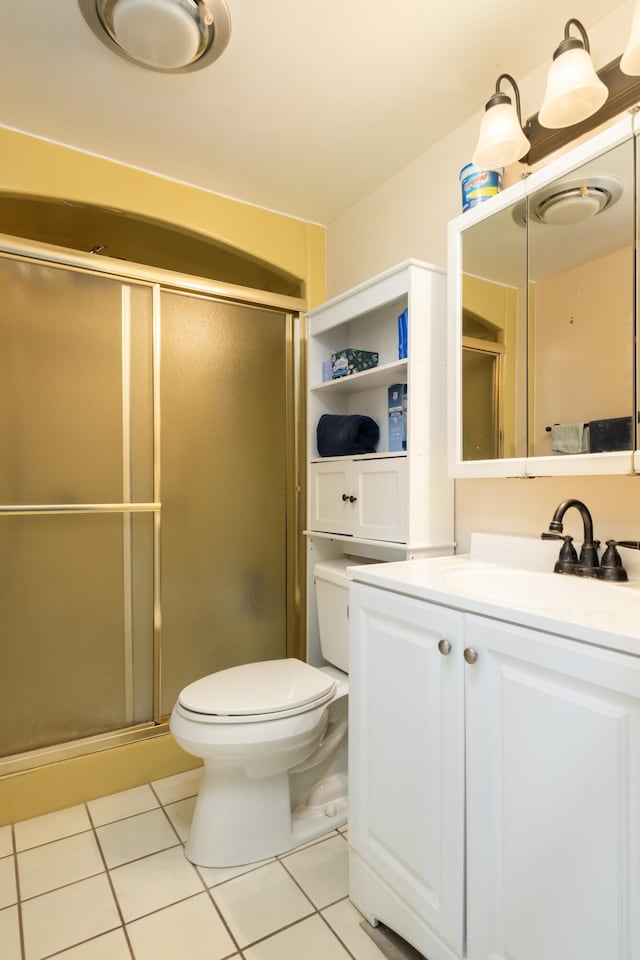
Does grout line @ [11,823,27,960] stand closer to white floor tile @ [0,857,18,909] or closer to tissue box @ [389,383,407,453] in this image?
white floor tile @ [0,857,18,909]

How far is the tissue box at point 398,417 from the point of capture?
1.77m

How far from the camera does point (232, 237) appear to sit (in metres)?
2.18

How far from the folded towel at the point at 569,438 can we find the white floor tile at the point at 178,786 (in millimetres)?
1723

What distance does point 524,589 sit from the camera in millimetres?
1256

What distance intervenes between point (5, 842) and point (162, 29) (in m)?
2.37

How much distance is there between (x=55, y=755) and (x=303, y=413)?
1.62 m

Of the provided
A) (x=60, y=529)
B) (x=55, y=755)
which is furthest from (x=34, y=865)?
(x=60, y=529)

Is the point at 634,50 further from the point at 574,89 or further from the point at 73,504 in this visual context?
the point at 73,504

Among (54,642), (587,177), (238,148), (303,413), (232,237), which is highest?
(238,148)

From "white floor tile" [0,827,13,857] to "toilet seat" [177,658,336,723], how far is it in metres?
0.71

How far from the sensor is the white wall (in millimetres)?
1292

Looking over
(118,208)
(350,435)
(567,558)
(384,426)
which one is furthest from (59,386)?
(567,558)

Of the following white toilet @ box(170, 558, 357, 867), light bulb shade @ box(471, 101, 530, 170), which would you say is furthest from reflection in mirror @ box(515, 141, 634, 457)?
white toilet @ box(170, 558, 357, 867)

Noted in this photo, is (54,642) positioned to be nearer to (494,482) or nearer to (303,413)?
(303,413)
